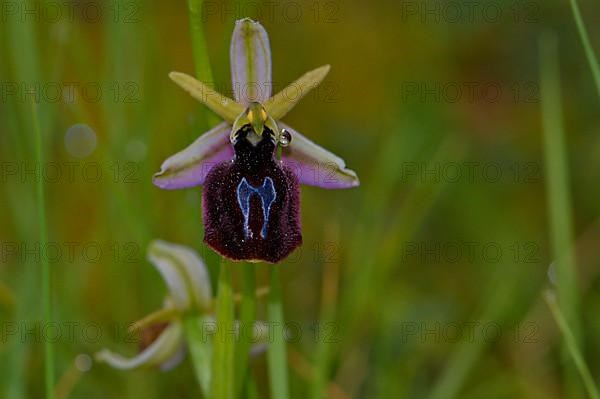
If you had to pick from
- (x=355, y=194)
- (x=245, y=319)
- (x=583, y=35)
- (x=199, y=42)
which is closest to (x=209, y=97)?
(x=199, y=42)

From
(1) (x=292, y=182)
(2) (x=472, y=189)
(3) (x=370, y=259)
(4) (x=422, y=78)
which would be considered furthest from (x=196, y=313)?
(4) (x=422, y=78)

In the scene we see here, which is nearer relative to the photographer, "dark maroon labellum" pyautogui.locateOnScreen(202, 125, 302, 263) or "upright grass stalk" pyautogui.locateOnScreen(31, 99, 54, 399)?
"dark maroon labellum" pyautogui.locateOnScreen(202, 125, 302, 263)

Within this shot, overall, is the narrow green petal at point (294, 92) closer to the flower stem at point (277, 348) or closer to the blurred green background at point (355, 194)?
the blurred green background at point (355, 194)

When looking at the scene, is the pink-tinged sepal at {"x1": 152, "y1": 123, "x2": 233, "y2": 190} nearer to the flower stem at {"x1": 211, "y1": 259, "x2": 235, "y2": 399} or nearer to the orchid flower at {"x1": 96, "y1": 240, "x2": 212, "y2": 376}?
the flower stem at {"x1": 211, "y1": 259, "x2": 235, "y2": 399}

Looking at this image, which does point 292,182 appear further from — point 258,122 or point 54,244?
point 54,244

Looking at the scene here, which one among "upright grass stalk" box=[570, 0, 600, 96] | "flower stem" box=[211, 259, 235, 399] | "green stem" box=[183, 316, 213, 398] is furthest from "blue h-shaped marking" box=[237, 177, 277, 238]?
"upright grass stalk" box=[570, 0, 600, 96]

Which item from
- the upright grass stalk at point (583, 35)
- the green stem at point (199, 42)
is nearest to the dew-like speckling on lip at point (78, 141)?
the green stem at point (199, 42)

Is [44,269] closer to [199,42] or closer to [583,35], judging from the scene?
[199,42]

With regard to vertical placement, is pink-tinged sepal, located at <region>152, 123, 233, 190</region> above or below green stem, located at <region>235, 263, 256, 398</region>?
above
